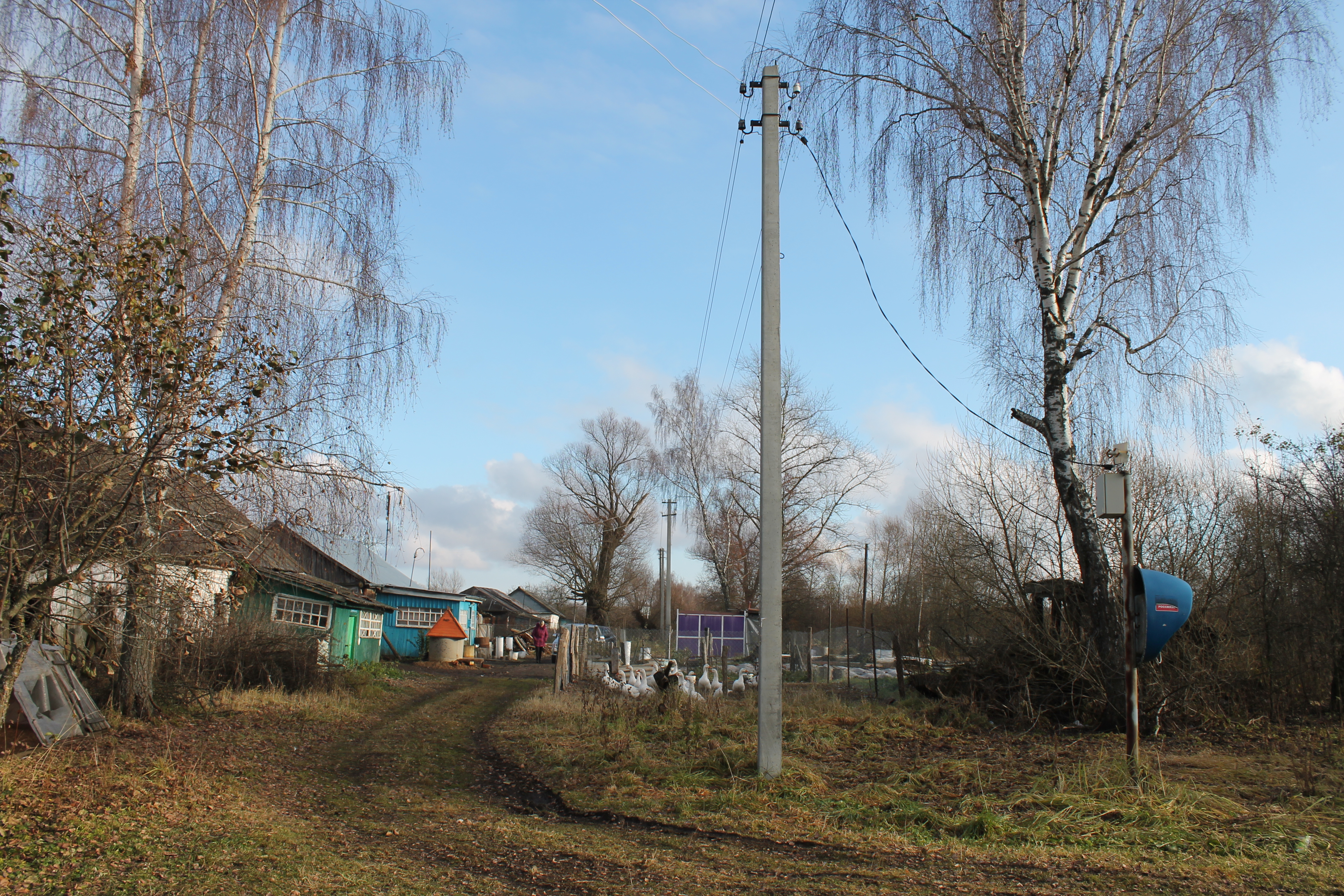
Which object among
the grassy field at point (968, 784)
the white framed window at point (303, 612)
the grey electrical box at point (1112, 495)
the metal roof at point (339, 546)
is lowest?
the grassy field at point (968, 784)

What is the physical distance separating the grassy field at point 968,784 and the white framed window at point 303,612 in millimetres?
12230

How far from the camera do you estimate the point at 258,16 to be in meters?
10.3

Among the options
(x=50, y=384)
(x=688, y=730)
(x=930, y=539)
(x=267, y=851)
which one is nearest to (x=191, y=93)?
(x=50, y=384)

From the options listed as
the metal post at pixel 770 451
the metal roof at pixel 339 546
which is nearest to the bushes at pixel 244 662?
the metal roof at pixel 339 546

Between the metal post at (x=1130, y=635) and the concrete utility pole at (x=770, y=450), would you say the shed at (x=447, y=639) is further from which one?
the metal post at (x=1130, y=635)

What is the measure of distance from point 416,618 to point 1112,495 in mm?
28647

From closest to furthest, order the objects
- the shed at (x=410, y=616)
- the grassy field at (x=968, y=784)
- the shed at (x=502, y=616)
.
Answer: the grassy field at (x=968, y=784) < the shed at (x=410, y=616) < the shed at (x=502, y=616)

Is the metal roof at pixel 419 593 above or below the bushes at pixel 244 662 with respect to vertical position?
above

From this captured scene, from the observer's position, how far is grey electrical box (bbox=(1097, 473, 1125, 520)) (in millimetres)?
7941

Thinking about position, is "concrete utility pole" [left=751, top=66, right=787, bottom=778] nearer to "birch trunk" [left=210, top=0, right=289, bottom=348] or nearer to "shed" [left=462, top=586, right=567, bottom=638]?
"birch trunk" [left=210, top=0, right=289, bottom=348]

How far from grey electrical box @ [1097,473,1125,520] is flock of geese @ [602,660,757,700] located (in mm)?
6518

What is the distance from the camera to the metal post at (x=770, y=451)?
784cm

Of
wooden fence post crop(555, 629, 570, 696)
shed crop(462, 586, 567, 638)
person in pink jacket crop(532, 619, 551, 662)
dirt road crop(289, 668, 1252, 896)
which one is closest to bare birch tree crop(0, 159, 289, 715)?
dirt road crop(289, 668, 1252, 896)

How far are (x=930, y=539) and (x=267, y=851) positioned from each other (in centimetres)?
2508
